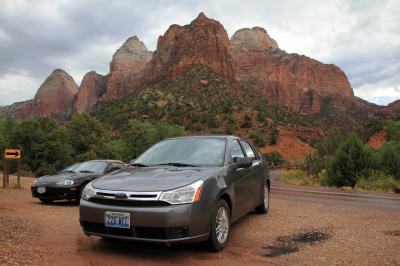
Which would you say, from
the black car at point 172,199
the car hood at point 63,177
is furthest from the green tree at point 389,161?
the black car at point 172,199

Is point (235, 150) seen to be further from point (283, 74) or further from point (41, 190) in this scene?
point (283, 74)

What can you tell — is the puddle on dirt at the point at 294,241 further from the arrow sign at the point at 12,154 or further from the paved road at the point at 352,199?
the arrow sign at the point at 12,154

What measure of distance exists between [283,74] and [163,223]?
457 feet

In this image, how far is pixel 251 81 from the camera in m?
132

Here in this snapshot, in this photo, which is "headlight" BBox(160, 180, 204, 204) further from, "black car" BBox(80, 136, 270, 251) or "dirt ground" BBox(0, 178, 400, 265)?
"dirt ground" BBox(0, 178, 400, 265)

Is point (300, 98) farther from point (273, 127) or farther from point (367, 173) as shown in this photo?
point (367, 173)

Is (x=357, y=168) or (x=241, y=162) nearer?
(x=241, y=162)

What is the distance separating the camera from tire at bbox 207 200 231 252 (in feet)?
16.7

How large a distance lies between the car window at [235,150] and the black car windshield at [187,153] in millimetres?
204

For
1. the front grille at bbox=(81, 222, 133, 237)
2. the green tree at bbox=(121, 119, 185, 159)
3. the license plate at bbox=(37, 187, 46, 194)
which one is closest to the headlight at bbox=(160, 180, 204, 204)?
the front grille at bbox=(81, 222, 133, 237)

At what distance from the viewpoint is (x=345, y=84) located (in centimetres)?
15450

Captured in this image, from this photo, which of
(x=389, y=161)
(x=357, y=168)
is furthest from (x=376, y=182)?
(x=389, y=161)

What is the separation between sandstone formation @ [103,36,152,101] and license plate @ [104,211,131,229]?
11921cm

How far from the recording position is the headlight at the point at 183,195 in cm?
472
